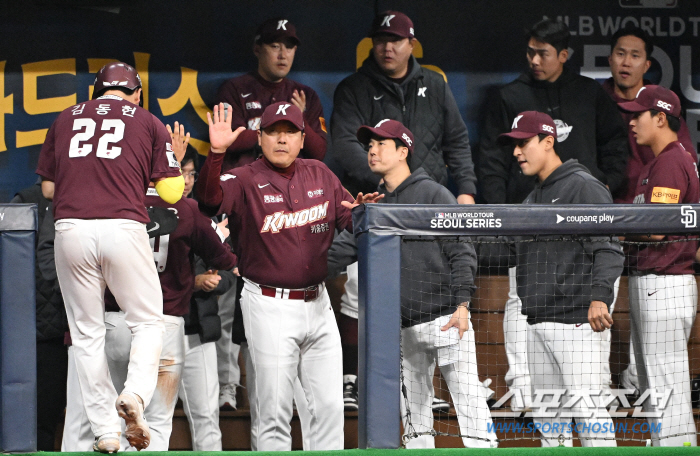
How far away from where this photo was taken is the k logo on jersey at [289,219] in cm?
409

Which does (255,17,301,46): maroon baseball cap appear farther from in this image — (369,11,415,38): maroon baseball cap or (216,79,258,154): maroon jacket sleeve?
(369,11,415,38): maroon baseball cap

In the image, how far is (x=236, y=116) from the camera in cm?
560

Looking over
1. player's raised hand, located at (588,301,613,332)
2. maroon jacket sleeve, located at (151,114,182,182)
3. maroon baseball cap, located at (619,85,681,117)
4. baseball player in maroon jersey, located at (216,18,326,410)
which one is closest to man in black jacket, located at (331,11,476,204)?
baseball player in maroon jersey, located at (216,18,326,410)

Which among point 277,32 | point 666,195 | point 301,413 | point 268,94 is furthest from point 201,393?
point 666,195

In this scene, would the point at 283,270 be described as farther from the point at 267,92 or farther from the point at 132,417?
the point at 267,92

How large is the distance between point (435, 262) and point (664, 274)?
1.23m

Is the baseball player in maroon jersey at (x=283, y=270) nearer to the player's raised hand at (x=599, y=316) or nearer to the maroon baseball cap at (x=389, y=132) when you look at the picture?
the maroon baseball cap at (x=389, y=132)

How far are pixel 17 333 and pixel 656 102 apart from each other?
3.50 meters

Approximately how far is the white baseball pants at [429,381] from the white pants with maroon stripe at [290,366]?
0.41 m

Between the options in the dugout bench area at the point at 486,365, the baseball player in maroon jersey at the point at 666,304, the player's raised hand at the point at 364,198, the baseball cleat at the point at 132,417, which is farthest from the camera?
the dugout bench area at the point at 486,365

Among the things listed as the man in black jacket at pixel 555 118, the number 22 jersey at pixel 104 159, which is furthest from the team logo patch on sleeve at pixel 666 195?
the number 22 jersey at pixel 104 159

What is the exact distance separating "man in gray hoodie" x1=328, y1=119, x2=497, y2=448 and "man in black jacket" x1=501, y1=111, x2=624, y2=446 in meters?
0.28

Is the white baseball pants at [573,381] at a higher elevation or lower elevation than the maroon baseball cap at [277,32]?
lower

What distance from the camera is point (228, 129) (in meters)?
3.89
